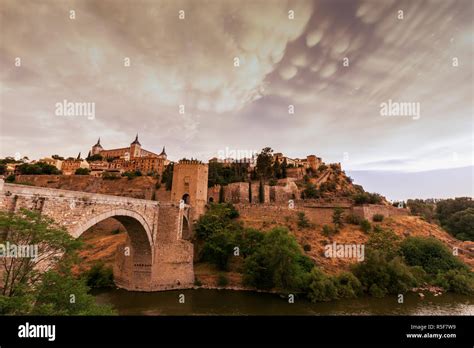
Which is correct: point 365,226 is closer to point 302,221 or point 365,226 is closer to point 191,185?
point 302,221

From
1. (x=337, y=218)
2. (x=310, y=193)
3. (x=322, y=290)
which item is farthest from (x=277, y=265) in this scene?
(x=310, y=193)

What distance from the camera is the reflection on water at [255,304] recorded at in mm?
14914

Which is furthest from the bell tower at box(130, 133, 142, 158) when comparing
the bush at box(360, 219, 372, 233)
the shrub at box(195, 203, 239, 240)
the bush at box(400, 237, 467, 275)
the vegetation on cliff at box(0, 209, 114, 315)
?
the bush at box(400, 237, 467, 275)

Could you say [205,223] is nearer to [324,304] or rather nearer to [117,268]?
[117,268]

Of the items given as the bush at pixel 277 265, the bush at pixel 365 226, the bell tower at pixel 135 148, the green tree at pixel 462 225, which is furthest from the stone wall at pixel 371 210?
the bell tower at pixel 135 148

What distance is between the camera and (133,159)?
72.4 meters

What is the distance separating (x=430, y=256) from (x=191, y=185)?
25.9 m

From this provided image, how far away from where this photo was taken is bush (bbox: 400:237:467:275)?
22.1 metres

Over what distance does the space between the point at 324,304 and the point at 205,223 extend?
42.5ft

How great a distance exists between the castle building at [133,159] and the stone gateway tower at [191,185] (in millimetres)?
35431

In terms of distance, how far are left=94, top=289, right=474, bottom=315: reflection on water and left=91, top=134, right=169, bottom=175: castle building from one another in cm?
4679

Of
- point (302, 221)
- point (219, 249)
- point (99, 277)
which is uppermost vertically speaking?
point (302, 221)

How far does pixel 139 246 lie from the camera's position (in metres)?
18.3
